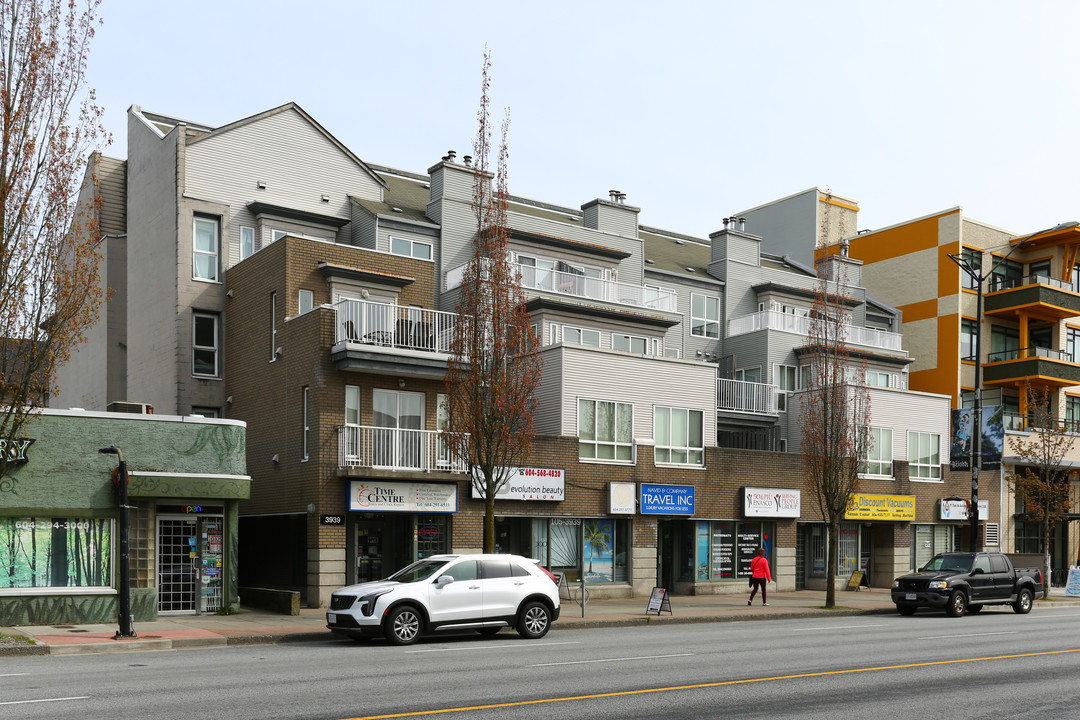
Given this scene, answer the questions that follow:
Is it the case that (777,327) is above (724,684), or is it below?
above

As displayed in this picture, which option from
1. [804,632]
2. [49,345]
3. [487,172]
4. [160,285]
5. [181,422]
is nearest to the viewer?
[49,345]

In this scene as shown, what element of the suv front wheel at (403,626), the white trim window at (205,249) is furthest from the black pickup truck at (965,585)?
the white trim window at (205,249)

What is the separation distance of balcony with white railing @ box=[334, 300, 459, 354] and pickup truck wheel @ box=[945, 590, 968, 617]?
45.2 feet

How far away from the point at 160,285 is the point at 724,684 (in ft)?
82.7

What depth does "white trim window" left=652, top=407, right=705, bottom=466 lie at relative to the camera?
32.3 metres

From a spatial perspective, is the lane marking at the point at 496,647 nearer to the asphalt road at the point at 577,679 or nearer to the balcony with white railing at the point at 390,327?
the asphalt road at the point at 577,679

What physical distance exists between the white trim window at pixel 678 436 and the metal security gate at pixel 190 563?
1381 cm

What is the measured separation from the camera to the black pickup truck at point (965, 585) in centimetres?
2542

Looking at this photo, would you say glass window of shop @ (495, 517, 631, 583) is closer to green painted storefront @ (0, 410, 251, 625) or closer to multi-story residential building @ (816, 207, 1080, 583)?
green painted storefront @ (0, 410, 251, 625)

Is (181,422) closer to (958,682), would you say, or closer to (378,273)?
(378,273)

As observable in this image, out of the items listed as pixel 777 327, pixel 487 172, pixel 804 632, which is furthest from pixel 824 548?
pixel 487 172

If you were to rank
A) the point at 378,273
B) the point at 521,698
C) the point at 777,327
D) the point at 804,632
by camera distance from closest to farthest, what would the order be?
the point at 521,698 → the point at 804,632 → the point at 378,273 → the point at 777,327

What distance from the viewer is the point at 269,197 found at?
1326 inches

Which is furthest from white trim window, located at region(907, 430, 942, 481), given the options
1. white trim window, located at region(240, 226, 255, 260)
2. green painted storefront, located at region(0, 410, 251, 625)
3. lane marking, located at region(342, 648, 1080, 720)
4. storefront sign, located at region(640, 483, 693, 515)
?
green painted storefront, located at region(0, 410, 251, 625)
